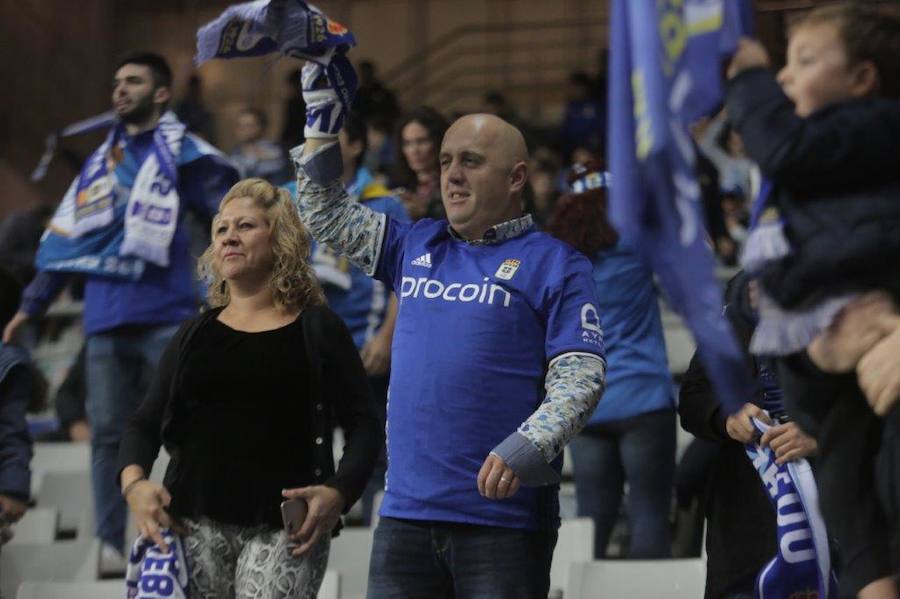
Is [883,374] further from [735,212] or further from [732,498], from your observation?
[735,212]

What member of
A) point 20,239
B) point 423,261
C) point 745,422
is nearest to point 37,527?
point 423,261

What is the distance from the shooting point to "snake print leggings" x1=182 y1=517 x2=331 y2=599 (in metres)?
3.47

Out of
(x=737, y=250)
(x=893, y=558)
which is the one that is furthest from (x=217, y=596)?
(x=737, y=250)

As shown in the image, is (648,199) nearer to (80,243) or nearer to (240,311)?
(240,311)

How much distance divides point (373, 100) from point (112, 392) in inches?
223

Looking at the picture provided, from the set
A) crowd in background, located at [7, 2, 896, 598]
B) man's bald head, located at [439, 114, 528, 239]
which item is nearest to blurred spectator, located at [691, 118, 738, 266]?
crowd in background, located at [7, 2, 896, 598]

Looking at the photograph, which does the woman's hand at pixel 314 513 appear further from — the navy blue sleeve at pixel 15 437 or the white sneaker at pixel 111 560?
the white sneaker at pixel 111 560

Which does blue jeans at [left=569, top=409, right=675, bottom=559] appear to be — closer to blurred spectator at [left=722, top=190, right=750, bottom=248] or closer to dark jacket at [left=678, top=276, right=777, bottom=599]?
dark jacket at [left=678, top=276, right=777, bottom=599]

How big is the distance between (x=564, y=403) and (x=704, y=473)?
44.6 inches

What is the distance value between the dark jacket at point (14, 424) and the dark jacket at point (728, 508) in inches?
70.7

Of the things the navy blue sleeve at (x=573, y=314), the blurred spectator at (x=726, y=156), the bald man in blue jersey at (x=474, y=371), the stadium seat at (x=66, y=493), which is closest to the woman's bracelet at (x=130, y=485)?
the bald man in blue jersey at (x=474, y=371)

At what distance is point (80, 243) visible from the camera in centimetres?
545

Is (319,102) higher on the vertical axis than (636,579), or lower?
higher

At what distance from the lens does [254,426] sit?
355 centimetres
